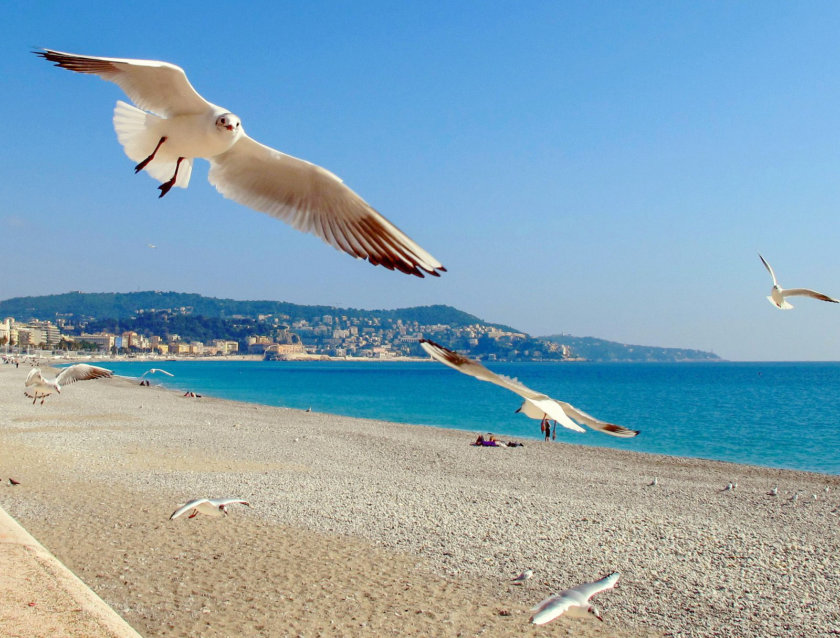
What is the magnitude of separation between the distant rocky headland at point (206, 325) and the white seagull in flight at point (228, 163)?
11.5 meters

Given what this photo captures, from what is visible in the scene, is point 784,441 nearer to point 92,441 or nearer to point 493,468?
point 493,468

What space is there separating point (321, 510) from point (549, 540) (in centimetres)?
313

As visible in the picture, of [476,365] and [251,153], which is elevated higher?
[251,153]

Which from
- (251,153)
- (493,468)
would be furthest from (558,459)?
(251,153)

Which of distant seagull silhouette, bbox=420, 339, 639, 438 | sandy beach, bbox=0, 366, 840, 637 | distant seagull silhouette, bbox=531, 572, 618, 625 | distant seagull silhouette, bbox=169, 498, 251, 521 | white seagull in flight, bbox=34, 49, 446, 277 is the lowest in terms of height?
sandy beach, bbox=0, 366, 840, 637

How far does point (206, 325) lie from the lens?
65.2 metres

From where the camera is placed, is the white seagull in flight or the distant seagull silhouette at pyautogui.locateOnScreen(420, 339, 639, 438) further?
the white seagull in flight

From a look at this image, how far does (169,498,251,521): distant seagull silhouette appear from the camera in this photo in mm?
6555

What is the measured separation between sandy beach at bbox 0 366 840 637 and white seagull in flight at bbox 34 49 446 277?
12.9 feet

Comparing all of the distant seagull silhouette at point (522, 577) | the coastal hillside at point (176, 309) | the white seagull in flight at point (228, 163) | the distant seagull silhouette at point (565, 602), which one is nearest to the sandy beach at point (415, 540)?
the distant seagull silhouette at point (522, 577)

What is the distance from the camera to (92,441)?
1633 cm

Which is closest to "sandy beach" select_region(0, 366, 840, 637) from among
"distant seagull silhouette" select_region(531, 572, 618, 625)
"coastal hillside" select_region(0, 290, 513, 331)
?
"distant seagull silhouette" select_region(531, 572, 618, 625)

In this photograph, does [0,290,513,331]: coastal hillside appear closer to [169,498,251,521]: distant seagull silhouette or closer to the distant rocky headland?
the distant rocky headland

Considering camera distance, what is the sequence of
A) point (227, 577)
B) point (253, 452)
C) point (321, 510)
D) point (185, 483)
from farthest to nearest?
point (253, 452) < point (185, 483) < point (321, 510) < point (227, 577)
